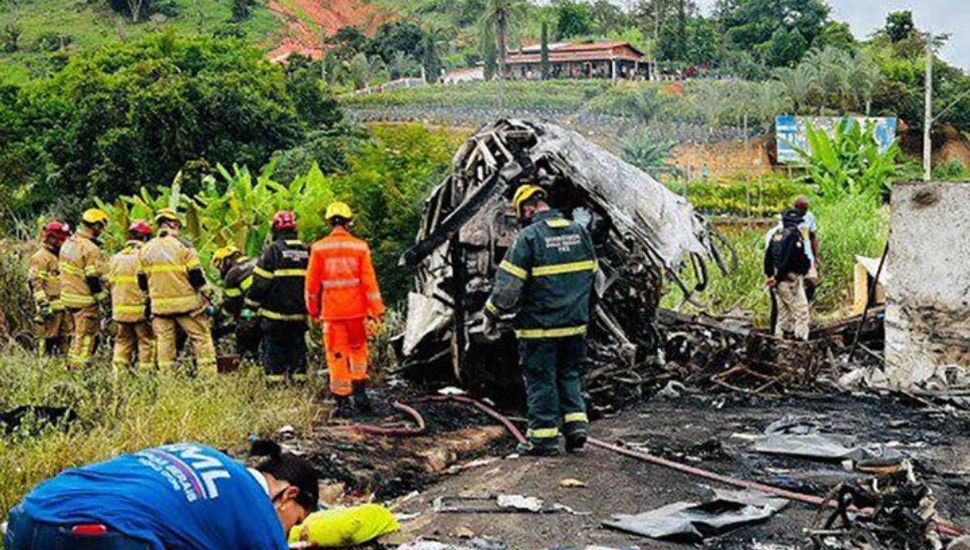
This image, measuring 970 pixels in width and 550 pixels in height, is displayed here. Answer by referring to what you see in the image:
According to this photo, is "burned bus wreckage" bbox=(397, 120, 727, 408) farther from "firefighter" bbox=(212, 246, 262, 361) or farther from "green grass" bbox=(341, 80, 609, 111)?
"green grass" bbox=(341, 80, 609, 111)

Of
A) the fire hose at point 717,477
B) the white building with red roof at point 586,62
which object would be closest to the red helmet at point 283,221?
the fire hose at point 717,477

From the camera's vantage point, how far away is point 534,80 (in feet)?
267

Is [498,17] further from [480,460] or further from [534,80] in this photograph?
[480,460]

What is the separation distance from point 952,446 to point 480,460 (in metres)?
3.57

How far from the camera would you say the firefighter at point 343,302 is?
9344mm

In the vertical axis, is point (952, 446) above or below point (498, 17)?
below

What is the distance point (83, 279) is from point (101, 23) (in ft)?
289

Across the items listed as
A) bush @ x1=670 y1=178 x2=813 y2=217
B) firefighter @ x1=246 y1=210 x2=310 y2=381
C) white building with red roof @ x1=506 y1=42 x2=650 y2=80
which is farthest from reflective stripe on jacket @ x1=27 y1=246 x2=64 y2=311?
white building with red roof @ x1=506 y1=42 x2=650 y2=80

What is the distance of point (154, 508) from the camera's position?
330cm

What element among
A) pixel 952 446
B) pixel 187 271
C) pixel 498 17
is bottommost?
pixel 952 446

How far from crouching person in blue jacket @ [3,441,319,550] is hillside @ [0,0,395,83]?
251 feet

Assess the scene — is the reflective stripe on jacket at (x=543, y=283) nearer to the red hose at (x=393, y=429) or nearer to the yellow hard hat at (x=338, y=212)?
the red hose at (x=393, y=429)

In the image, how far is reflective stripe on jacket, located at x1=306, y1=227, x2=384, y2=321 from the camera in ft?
30.6

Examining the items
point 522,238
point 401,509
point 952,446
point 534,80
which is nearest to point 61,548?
point 401,509
